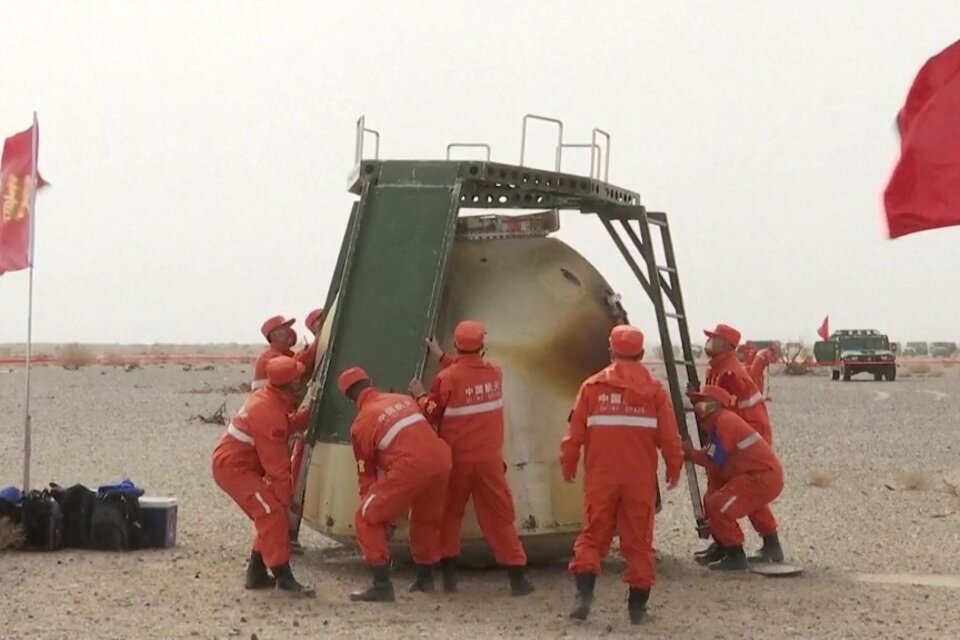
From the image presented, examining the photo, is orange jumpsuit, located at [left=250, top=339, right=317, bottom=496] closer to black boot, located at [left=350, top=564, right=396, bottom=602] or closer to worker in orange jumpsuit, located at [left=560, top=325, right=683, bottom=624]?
black boot, located at [left=350, top=564, right=396, bottom=602]

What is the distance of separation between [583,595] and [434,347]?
2284 millimetres

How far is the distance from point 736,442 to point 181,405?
24.7 meters

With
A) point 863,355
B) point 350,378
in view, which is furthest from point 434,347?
point 863,355

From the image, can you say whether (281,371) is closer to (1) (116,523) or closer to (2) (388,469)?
(2) (388,469)

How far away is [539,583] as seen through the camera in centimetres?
1019

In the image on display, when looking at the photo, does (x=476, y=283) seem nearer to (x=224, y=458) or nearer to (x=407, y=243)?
(x=407, y=243)

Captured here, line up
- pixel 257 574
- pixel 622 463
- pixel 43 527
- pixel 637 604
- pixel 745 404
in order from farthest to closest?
1. pixel 43 527
2. pixel 745 404
3. pixel 257 574
4. pixel 637 604
5. pixel 622 463

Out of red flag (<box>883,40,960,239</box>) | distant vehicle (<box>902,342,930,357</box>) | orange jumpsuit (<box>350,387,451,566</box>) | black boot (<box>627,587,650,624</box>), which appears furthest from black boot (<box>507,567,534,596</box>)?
distant vehicle (<box>902,342,930,357</box>)

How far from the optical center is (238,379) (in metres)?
48.2

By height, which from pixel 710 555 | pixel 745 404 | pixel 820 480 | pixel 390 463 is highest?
pixel 745 404

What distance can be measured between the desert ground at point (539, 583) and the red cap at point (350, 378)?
1.59 metres

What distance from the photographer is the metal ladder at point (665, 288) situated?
1123 centimetres

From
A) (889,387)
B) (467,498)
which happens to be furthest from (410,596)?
(889,387)

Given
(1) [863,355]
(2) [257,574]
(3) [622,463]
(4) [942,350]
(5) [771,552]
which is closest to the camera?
(3) [622,463]
